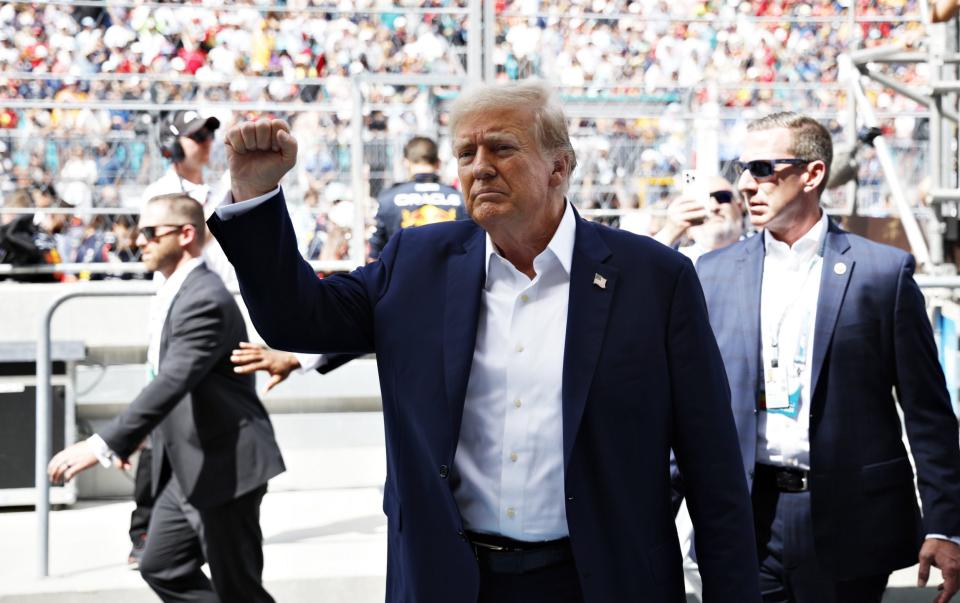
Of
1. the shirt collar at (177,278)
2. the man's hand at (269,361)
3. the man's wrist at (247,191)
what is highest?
the man's wrist at (247,191)

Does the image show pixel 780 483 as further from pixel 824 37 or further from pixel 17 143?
pixel 824 37

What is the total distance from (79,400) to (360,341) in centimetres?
519

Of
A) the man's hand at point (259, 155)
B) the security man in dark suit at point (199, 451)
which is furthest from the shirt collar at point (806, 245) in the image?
the security man in dark suit at point (199, 451)

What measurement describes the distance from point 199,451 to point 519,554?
239cm

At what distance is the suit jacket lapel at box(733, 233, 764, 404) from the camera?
11.7ft

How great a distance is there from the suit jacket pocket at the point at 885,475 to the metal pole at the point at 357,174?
562cm

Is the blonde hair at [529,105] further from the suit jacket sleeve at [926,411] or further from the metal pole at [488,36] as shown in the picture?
the metal pole at [488,36]

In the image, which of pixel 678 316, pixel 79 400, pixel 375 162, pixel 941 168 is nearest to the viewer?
pixel 678 316

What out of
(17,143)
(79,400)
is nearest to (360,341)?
(79,400)

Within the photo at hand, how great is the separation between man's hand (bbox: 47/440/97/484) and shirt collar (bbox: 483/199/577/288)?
2.26m

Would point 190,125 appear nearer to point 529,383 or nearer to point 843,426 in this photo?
point 843,426

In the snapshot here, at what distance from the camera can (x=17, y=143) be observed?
9672mm

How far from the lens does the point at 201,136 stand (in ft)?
23.6

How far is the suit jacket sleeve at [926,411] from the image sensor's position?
3.49 metres
